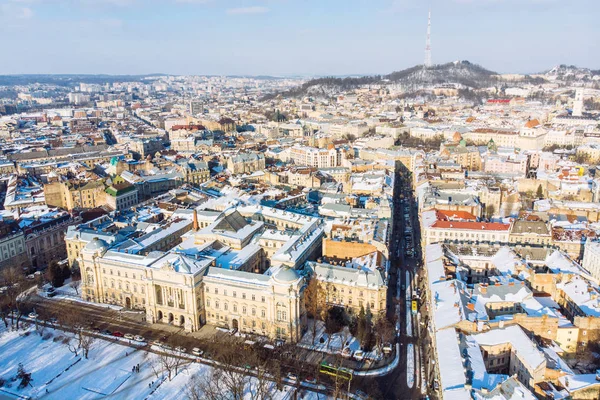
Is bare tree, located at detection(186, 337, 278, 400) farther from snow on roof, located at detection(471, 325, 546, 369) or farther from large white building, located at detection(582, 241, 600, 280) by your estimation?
large white building, located at detection(582, 241, 600, 280)

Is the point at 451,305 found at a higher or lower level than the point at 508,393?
higher

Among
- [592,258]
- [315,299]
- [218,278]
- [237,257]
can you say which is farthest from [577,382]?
[237,257]

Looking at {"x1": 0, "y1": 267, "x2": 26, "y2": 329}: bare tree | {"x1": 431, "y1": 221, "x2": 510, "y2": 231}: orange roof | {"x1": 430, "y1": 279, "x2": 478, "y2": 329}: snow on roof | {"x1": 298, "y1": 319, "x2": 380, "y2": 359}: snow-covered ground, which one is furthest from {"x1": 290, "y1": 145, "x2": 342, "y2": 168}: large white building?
{"x1": 430, "y1": 279, "x2": 478, "y2": 329}: snow on roof

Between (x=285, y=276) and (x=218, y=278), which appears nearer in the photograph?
(x=285, y=276)

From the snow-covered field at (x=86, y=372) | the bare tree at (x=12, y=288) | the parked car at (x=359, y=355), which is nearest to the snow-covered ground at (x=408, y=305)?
the parked car at (x=359, y=355)

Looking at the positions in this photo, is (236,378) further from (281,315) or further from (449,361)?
(449,361)

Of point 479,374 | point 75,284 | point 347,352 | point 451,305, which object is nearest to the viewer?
point 479,374
